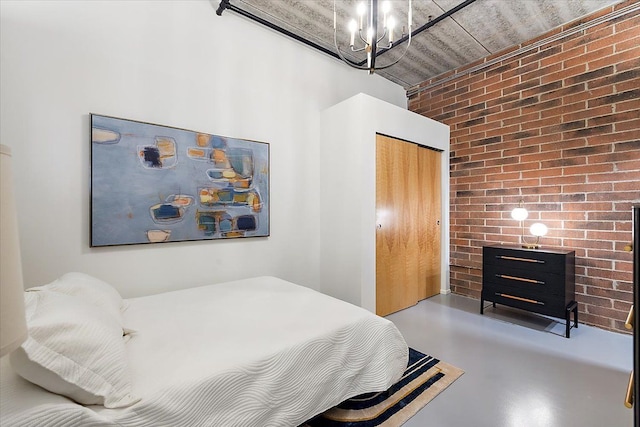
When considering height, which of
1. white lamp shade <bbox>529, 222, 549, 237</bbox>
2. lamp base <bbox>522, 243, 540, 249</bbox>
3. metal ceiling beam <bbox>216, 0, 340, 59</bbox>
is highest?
metal ceiling beam <bbox>216, 0, 340, 59</bbox>

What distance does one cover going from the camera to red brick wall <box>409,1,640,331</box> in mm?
2553

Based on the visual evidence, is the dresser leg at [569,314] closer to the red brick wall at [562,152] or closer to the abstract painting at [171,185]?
the red brick wall at [562,152]

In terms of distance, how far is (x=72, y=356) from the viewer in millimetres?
934

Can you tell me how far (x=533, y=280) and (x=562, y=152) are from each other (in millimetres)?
1334

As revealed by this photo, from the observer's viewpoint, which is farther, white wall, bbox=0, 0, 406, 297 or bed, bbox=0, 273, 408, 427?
white wall, bbox=0, 0, 406, 297

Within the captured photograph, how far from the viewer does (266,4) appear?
2.62 meters

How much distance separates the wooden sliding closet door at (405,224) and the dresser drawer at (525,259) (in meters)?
0.74

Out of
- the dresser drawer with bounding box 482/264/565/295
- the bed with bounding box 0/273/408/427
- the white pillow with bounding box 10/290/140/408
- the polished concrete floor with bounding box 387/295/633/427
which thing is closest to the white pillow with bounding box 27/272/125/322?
the bed with bounding box 0/273/408/427

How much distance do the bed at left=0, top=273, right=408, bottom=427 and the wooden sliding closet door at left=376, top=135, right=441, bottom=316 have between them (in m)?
1.29

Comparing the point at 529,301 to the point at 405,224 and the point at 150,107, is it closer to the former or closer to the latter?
the point at 405,224

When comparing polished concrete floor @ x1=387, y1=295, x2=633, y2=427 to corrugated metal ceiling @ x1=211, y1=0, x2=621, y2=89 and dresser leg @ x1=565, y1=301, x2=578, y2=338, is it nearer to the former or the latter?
dresser leg @ x1=565, y1=301, x2=578, y2=338

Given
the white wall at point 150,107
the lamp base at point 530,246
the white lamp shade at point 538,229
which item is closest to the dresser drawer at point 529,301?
the lamp base at point 530,246

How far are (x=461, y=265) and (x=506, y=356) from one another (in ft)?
5.37

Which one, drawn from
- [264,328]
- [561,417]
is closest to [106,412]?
[264,328]
